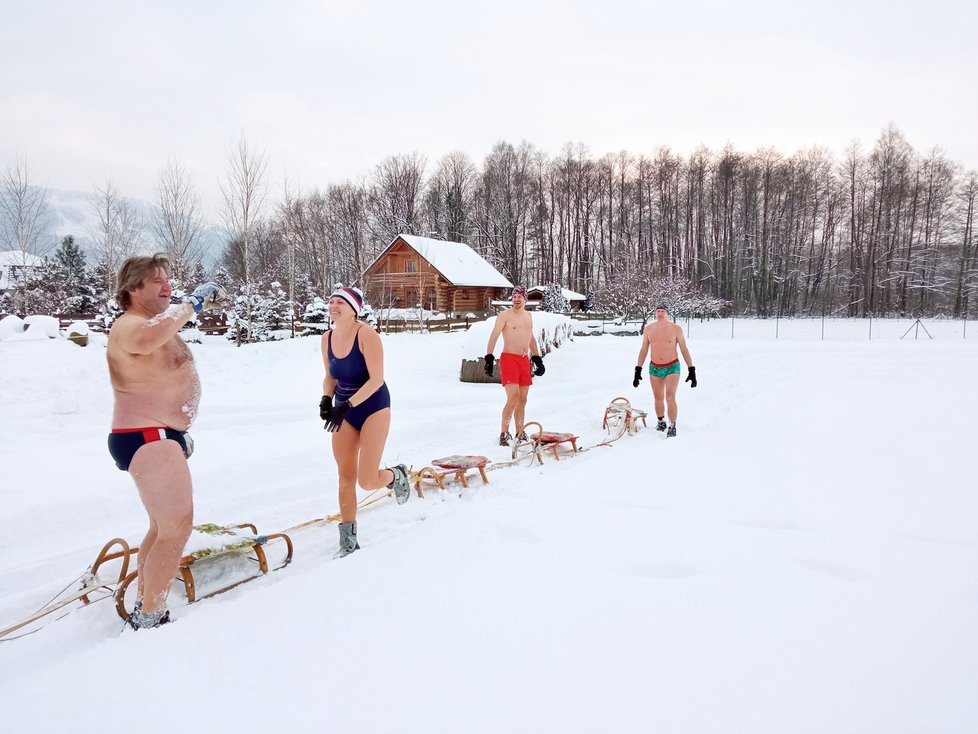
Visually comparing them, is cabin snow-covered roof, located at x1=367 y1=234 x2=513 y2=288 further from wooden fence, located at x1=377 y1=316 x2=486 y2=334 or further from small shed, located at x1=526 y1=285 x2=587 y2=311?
wooden fence, located at x1=377 y1=316 x2=486 y2=334

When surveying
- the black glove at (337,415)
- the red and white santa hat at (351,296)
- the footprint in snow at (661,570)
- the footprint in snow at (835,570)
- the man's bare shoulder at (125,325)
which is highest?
the red and white santa hat at (351,296)

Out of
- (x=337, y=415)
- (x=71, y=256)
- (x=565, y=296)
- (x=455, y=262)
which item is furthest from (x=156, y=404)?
(x=71, y=256)

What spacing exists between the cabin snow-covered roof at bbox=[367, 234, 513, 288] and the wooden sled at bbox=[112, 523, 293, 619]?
33.2 meters

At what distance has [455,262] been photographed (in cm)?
3956

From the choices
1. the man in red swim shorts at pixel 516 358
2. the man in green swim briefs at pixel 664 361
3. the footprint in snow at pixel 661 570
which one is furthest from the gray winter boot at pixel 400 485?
the man in green swim briefs at pixel 664 361

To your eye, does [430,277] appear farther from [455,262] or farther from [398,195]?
[398,195]

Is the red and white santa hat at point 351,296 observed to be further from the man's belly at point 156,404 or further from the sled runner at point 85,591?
the sled runner at point 85,591

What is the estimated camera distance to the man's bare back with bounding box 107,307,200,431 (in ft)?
9.35

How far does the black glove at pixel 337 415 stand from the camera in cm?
399

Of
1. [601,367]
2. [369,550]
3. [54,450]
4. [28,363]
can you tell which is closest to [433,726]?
[369,550]

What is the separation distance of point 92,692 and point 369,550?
1.70 m

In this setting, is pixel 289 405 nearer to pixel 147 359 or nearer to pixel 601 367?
pixel 147 359

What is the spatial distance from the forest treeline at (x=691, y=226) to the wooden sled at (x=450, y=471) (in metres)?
32.5

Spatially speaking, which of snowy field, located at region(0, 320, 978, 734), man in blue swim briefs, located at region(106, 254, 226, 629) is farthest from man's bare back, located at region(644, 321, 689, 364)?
man in blue swim briefs, located at region(106, 254, 226, 629)
